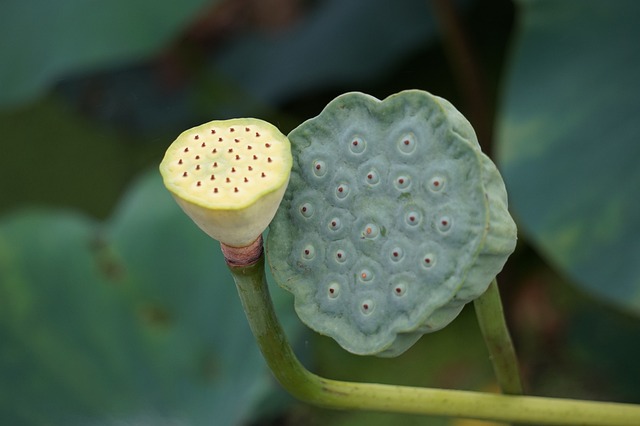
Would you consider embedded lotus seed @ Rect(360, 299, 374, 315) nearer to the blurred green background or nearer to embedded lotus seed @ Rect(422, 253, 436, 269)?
embedded lotus seed @ Rect(422, 253, 436, 269)

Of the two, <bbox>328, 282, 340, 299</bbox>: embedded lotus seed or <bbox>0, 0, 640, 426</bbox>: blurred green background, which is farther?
<bbox>0, 0, 640, 426</bbox>: blurred green background

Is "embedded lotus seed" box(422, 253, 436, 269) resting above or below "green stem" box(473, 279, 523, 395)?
above

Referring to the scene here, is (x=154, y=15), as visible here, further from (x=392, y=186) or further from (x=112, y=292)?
(x=392, y=186)

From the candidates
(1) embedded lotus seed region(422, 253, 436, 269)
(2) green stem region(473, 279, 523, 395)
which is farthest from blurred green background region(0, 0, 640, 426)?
(1) embedded lotus seed region(422, 253, 436, 269)

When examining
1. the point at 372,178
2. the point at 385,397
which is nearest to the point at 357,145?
the point at 372,178

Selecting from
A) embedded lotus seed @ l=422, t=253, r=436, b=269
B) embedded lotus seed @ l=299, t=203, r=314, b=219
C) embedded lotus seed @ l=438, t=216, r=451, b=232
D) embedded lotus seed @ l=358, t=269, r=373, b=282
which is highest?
embedded lotus seed @ l=299, t=203, r=314, b=219

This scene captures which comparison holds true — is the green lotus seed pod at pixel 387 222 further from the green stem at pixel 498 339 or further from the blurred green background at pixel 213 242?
the blurred green background at pixel 213 242

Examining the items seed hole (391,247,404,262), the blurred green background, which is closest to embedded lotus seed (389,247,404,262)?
seed hole (391,247,404,262)
